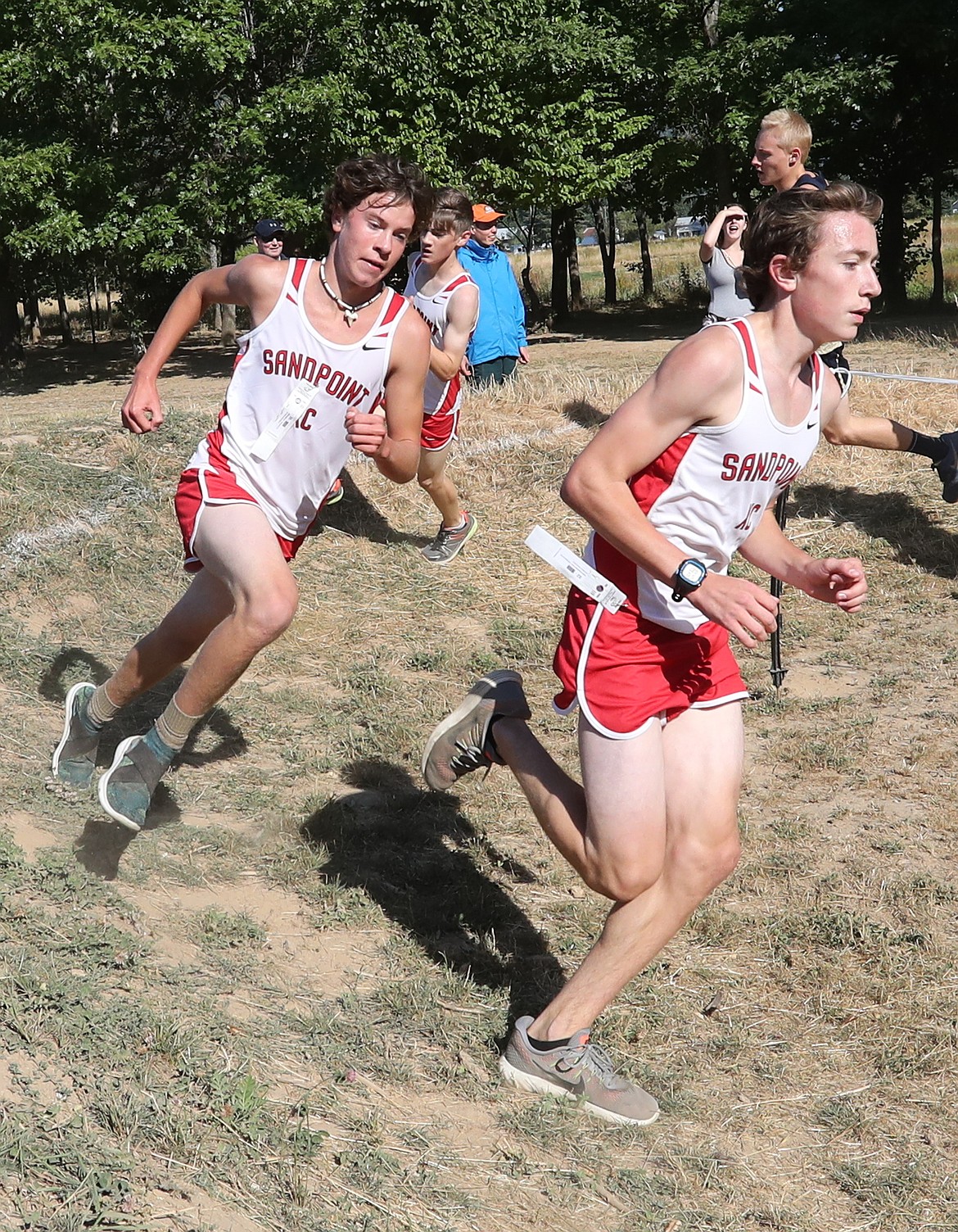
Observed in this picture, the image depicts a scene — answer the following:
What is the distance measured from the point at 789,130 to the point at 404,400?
9.88 ft

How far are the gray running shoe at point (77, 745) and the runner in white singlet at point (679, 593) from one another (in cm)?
200

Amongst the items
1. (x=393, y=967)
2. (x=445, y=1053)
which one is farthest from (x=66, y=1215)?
(x=393, y=967)

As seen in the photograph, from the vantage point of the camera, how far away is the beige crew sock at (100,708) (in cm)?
433

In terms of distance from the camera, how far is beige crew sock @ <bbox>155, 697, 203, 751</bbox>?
3.77 metres

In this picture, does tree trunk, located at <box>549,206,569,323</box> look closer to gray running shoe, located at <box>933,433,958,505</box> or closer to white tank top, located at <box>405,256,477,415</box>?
white tank top, located at <box>405,256,477,415</box>

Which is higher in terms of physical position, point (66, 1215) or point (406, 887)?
point (66, 1215)

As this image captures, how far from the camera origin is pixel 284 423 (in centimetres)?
383

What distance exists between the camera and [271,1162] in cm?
274

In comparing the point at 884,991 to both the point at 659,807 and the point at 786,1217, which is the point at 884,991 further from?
the point at 659,807

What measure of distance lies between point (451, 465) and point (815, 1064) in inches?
238

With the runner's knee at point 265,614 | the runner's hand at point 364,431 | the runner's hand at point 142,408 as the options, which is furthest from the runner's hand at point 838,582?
the runner's hand at point 142,408

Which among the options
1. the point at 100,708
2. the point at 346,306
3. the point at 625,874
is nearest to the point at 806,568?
the point at 625,874

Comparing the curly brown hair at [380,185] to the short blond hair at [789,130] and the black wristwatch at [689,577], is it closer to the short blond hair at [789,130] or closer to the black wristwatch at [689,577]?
the black wristwatch at [689,577]

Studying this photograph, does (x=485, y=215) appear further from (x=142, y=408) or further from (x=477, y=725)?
(x=477, y=725)
